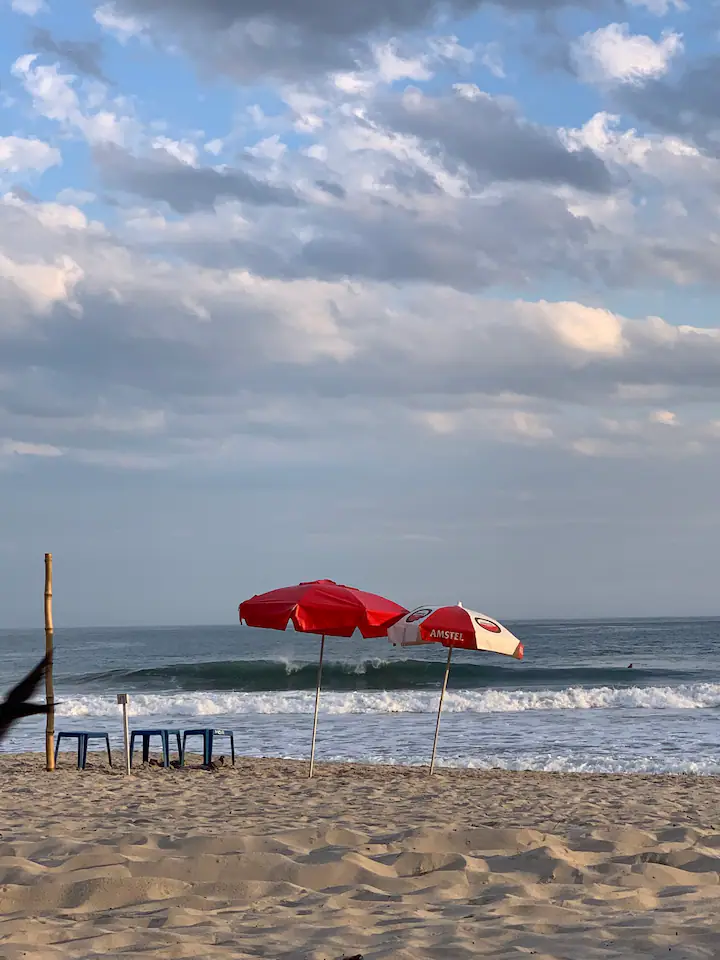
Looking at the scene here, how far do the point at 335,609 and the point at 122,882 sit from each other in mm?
5031

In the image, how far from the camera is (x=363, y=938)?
4664mm

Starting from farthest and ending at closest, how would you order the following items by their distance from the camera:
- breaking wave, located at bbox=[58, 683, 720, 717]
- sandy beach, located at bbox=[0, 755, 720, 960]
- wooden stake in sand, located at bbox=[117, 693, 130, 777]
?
breaking wave, located at bbox=[58, 683, 720, 717] < wooden stake in sand, located at bbox=[117, 693, 130, 777] < sandy beach, located at bbox=[0, 755, 720, 960]

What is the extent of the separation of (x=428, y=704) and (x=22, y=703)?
25766 millimetres

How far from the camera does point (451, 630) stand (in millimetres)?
10617

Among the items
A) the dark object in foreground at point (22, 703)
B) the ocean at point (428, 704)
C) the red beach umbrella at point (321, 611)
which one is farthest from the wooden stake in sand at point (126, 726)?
the dark object in foreground at point (22, 703)

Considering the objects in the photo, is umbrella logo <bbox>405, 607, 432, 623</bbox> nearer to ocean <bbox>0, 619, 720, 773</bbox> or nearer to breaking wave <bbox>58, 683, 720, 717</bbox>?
ocean <bbox>0, 619, 720, 773</bbox>

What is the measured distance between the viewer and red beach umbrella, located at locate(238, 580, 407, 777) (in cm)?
1039

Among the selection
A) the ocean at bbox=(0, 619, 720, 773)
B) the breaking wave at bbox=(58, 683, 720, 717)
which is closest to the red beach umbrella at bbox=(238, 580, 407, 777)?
the ocean at bbox=(0, 619, 720, 773)

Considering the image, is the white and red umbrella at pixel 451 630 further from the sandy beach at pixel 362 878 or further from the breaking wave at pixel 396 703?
the breaking wave at pixel 396 703

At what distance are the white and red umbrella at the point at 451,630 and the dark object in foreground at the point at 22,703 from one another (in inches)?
354

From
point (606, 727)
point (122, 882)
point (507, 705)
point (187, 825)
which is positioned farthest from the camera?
point (507, 705)

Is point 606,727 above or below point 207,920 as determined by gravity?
below

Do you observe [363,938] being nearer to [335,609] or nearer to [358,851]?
[358,851]

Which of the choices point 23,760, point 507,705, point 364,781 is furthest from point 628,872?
point 507,705
